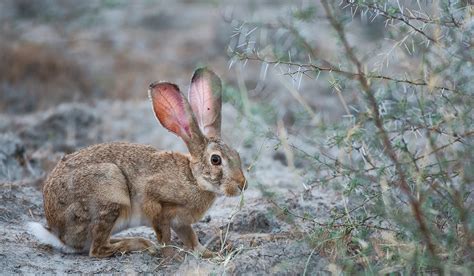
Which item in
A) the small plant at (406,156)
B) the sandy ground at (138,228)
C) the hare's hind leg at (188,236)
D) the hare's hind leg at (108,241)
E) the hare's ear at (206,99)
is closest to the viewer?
the small plant at (406,156)

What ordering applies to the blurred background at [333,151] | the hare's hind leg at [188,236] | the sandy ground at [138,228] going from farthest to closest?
1. the hare's hind leg at [188,236]
2. the sandy ground at [138,228]
3. the blurred background at [333,151]

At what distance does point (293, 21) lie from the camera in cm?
568

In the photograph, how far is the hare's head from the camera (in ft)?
16.9

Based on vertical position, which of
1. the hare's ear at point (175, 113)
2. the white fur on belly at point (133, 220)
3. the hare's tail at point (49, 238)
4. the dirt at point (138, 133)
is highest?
the hare's ear at point (175, 113)

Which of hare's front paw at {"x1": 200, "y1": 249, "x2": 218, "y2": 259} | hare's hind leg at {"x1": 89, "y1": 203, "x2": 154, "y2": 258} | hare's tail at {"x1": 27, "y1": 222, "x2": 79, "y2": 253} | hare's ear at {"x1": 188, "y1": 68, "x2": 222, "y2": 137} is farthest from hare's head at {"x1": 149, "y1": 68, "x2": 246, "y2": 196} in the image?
hare's tail at {"x1": 27, "y1": 222, "x2": 79, "y2": 253}

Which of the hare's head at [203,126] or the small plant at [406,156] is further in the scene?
the hare's head at [203,126]

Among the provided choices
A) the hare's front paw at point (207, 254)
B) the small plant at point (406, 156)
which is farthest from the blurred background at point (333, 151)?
the hare's front paw at point (207, 254)

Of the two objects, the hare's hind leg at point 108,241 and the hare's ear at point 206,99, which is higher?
the hare's ear at point 206,99

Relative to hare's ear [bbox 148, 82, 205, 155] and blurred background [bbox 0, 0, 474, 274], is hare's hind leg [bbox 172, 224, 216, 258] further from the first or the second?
hare's ear [bbox 148, 82, 205, 155]

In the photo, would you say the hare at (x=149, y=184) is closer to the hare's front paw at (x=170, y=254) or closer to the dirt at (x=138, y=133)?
the hare's front paw at (x=170, y=254)

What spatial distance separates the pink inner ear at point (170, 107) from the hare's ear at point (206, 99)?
14 centimetres

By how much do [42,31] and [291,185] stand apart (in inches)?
279

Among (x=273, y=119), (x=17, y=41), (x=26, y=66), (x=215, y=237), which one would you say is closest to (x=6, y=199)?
(x=215, y=237)

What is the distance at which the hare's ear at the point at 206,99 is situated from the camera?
538cm
